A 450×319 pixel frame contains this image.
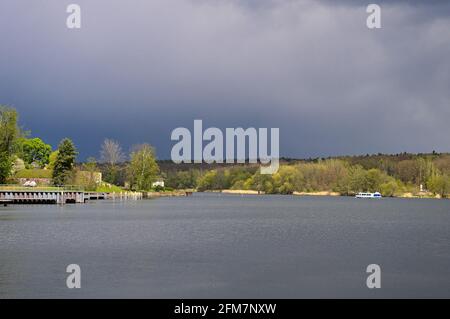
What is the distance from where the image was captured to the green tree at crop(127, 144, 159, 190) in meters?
143

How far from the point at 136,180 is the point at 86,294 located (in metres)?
128

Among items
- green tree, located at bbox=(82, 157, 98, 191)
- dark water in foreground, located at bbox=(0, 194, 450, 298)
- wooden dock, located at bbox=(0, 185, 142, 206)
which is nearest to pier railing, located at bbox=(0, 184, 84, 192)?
wooden dock, located at bbox=(0, 185, 142, 206)

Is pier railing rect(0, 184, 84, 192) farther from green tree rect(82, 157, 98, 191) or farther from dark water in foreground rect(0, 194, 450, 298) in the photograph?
dark water in foreground rect(0, 194, 450, 298)

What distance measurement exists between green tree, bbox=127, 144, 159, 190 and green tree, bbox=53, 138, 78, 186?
17.8 meters

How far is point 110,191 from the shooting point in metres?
145

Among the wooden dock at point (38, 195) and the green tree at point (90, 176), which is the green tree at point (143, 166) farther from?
the wooden dock at point (38, 195)

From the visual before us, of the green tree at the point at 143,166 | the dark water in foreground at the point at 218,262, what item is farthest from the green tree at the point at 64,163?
the dark water in foreground at the point at 218,262

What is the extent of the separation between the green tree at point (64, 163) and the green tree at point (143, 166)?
58.4ft

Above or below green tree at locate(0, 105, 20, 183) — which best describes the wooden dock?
below

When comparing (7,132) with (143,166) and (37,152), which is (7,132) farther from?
(37,152)

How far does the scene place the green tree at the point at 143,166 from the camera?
14300cm

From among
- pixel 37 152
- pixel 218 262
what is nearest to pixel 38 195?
pixel 37 152

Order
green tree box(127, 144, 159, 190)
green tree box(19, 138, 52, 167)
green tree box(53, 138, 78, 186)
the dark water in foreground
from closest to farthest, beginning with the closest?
the dark water in foreground → green tree box(53, 138, 78, 186) → green tree box(127, 144, 159, 190) → green tree box(19, 138, 52, 167)
